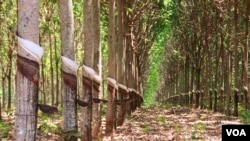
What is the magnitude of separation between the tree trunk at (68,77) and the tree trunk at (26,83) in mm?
2017

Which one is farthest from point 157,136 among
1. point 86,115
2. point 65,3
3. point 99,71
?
point 65,3

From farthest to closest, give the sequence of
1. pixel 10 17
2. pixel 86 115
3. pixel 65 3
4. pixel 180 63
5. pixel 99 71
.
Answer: pixel 180 63 → pixel 10 17 → pixel 99 71 → pixel 86 115 → pixel 65 3

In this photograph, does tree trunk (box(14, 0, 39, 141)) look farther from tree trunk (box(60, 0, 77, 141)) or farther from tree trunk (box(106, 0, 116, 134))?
tree trunk (box(106, 0, 116, 134))

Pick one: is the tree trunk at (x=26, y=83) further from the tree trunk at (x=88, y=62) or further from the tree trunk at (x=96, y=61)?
the tree trunk at (x=96, y=61)

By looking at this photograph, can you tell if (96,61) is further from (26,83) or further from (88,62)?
(26,83)

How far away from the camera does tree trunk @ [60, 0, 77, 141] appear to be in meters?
6.52

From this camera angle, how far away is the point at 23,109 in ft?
14.5

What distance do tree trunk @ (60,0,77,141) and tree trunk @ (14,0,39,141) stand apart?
2.02 metres

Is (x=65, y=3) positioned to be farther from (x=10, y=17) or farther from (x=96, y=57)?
(x=10, y=17)

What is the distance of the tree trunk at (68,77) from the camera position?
652 centimetres

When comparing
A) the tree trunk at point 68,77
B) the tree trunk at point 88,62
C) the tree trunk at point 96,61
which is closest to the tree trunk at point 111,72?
the tree trunk at point 96,61

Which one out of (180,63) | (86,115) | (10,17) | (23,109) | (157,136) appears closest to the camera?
(23,109)

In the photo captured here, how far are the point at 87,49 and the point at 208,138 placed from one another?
13.6 feet

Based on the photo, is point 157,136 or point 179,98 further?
point 179,98
